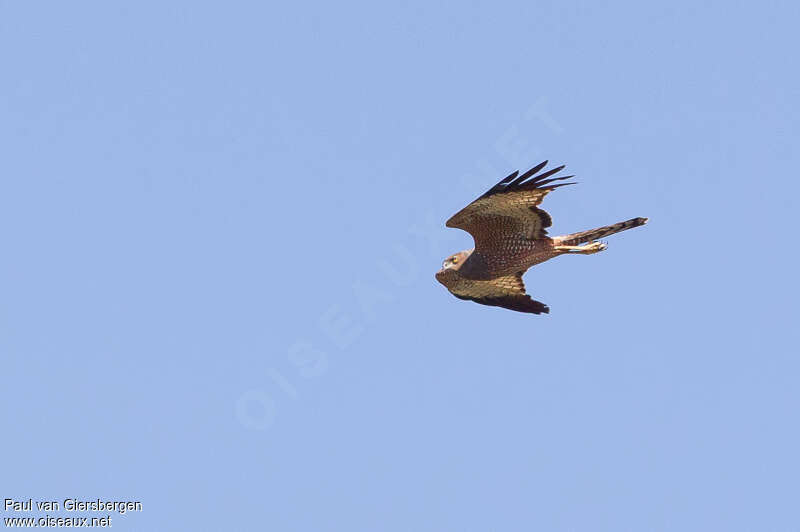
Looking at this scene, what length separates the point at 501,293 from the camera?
73.7ft

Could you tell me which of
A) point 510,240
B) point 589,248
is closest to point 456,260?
point 510,240

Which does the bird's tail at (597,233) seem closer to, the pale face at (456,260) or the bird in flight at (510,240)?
the bird in flight at (510,240)

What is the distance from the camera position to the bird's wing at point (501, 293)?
872 inches

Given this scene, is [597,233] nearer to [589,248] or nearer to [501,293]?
[589,248]

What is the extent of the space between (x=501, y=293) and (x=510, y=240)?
207cm

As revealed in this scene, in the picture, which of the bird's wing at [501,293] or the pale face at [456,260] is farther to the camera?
the bird's wing at [501,293]

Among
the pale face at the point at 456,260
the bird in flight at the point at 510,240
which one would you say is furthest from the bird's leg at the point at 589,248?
the pale face at the point at 456,260

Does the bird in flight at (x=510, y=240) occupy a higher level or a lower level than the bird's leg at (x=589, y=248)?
higher

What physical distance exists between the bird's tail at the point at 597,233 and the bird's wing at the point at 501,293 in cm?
197

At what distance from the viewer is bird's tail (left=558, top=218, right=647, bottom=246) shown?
19.5 meters

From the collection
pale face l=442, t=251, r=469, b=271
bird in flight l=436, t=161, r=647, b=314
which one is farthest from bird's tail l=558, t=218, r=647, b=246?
pale face l=442, t=251, r=469, b=271

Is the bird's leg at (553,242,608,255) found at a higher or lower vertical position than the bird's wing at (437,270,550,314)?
lower

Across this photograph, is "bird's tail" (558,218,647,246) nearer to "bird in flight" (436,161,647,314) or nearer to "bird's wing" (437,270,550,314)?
"bird in flight" (436,161,647,314)

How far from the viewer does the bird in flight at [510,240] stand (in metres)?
19.4
